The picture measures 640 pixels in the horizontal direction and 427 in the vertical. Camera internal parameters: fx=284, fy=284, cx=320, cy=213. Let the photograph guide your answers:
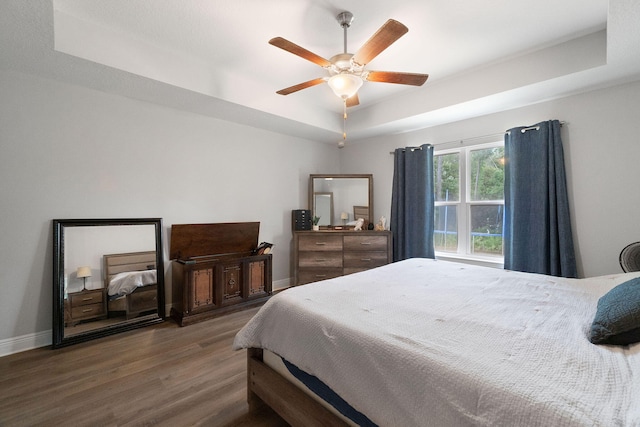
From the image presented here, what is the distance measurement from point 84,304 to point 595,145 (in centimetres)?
503

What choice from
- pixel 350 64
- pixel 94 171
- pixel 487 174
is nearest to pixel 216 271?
pixel 94 171

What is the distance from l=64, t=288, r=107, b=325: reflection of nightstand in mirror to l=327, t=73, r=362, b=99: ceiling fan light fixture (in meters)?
2.83

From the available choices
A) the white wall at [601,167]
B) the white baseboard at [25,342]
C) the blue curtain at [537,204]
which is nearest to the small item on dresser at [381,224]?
the blue curtain at [537,204]

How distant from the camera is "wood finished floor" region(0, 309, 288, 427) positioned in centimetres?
164

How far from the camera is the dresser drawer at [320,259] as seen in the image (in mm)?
3988

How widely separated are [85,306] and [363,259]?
311 cm

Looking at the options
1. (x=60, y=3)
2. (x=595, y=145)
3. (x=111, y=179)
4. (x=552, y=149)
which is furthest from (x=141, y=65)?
(x=595, y=145)

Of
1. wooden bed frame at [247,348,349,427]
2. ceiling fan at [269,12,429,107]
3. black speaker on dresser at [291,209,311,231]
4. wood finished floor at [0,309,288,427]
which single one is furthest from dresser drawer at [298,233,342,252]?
wooden bed frame at [247,348,349,427]

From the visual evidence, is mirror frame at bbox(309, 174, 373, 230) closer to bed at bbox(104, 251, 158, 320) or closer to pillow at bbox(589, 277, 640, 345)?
bed at bbox(104, 251, 158, 320)

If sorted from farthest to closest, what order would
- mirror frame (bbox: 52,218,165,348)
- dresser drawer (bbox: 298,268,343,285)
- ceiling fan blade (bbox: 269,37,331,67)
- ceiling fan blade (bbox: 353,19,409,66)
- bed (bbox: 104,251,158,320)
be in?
dresser drawer (bbox: 298,268,343,285) → bed (bbox: 104,251,158,320) → mirror frame (bbox: 52,218,165,348) → ceiling fan blade (bbox: 269,37,331,67) → ceiling fan blade (bbox: 353,19,409,66)

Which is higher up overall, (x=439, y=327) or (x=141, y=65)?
(x=141, y=65)

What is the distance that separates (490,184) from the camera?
348cm

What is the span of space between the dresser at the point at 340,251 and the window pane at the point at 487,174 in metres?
1.25

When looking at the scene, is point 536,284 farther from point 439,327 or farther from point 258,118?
point 258,118
